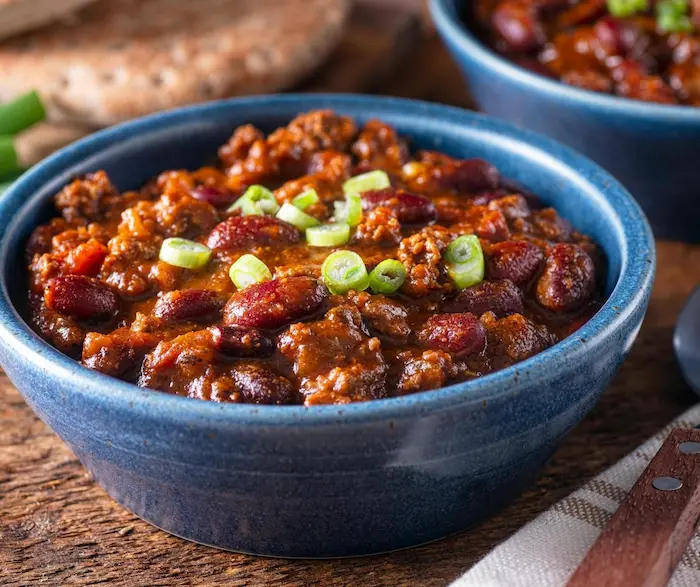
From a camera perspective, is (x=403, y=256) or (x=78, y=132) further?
(x=78, y=132)

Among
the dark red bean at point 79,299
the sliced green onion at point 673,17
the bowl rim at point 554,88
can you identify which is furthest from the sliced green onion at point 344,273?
the sliced green onion at point 673,17

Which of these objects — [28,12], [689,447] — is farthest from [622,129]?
[28,12]

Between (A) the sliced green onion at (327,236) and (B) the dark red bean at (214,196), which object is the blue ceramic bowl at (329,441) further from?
(A) the sliced green onion at (327,236)

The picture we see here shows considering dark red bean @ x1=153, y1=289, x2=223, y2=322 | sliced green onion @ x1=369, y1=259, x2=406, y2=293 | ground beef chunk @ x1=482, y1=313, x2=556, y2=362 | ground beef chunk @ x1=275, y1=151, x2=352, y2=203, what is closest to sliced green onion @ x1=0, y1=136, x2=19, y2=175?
ground beef chunk @ x1=275, y1=151, x2=352, y2=203

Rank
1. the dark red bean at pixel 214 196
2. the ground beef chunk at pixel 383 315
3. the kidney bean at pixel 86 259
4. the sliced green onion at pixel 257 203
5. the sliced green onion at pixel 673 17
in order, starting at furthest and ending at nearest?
the sliced green onion at pixel 673 17
the dark red bean at pixel 214 196
the sliced green onion at pixel 257 203
the kidney bean at pixel 86 259
the ground beef chunk at pixel 383 315

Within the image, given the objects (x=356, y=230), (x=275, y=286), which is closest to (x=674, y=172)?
(x=356, y=230)

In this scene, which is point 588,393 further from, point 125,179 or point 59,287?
point 125,179
